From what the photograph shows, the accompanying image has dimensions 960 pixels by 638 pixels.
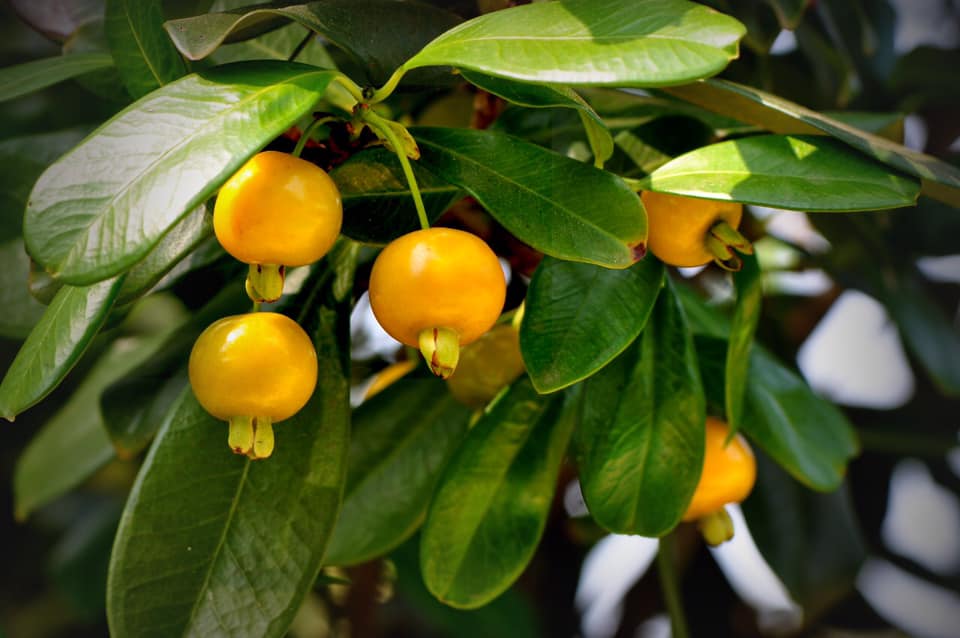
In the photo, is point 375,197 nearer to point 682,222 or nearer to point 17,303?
point 682,222

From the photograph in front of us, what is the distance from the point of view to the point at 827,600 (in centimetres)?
95

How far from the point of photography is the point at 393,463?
73 centimetres

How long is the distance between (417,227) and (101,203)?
213 mm

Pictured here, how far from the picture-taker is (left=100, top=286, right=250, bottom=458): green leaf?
0.64 m

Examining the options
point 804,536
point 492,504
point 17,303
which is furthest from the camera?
point 804,536

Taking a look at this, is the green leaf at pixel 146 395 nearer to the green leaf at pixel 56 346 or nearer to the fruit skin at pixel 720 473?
the green leaf at pixel 56 346

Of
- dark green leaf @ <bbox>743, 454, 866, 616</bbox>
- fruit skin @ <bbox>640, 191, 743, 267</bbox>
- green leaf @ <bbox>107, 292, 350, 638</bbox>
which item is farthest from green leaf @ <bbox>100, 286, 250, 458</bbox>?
Result: dark green leaf @ <bbox>743, 454, 866, 616</bbox>

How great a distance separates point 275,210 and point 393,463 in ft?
1.18

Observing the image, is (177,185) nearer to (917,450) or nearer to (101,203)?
(101,203)

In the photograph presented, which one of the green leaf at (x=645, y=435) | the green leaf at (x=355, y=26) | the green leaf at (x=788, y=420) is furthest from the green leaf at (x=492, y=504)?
the green leaf at (x=355, y=26)

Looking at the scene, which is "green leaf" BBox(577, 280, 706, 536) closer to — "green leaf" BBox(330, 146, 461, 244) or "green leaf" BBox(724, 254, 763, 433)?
"green leaf" BBox(724, 254, 763, 433)

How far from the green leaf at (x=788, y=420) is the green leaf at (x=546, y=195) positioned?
0.85 ft

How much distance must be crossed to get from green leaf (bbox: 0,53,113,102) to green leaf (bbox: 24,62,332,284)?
181 millimetres

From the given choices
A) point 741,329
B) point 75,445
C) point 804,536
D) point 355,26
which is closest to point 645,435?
point 741,329
